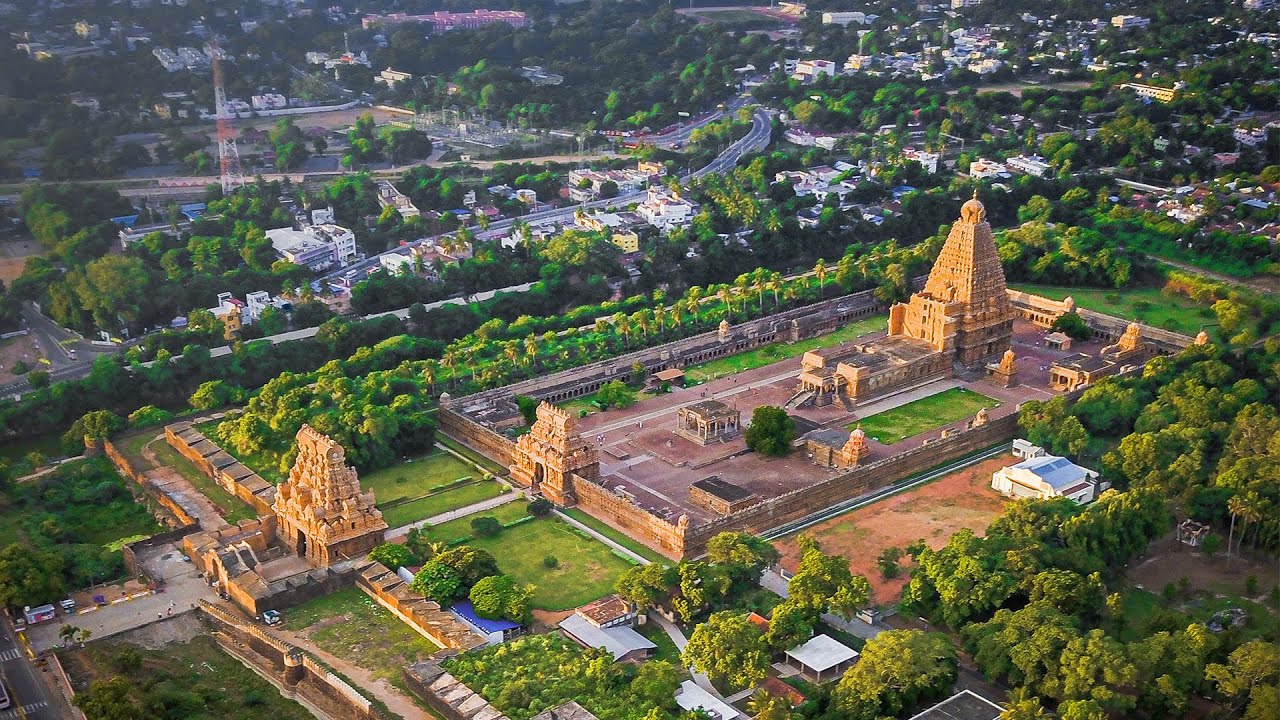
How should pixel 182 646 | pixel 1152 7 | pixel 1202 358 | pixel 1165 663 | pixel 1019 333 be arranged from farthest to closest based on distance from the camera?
1. pixel 1152 7
2. pixel 1019 333
3. pixel 1202 358
4. pixel 182 646
5. pixel 1165 663

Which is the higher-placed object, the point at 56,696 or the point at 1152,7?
the point at 1152,7

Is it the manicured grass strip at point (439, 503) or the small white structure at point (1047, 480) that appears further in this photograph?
the manicured grass strip at point (439, 503)

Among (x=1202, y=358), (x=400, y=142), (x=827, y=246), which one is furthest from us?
(x=400, y=142)

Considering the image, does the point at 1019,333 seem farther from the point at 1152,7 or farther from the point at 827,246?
the point at 1152,7

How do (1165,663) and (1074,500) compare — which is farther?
(1074,500)

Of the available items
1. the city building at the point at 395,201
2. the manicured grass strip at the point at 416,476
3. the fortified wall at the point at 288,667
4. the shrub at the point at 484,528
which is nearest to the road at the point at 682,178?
the city building at the point at 395,201

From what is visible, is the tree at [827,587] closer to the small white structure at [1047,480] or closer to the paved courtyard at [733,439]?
the paved courtyard at [733,439]

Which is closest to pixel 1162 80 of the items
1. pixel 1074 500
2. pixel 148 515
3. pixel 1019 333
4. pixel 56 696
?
pixel 1019 333
